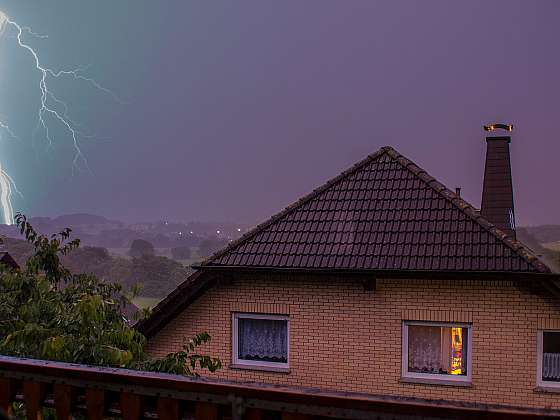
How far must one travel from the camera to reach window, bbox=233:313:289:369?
362 inches

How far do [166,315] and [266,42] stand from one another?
15750 cm

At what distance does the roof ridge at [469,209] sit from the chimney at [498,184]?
3.20 m

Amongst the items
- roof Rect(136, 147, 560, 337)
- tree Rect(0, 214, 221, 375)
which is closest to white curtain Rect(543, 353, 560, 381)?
roof Rect(136, 147, 560, 337)

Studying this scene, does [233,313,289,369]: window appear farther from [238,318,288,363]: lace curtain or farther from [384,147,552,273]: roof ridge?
[384,147,552,273]: roof ridge

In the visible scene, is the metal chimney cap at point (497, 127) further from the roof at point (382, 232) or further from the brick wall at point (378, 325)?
the brick wall at point (378, 325)

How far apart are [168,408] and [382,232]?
23.4 feet

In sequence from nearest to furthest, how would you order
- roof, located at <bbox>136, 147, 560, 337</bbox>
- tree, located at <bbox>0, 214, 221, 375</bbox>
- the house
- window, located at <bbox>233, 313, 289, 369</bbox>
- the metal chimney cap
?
tree, located at <bbox>0, 214, 221, 375</bbox> → the house → roof, located at <bbox>136, 147, 560, 337</bbox> → window, located at <bbox>233, 313, 289, 369</bbox> → the metal chimney cap

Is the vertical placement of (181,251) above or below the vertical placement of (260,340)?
above

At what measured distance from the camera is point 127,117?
142 meters

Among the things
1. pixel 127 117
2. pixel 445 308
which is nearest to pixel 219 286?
pixel 445 308

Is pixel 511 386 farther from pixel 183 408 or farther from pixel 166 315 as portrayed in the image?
pixel 183 408

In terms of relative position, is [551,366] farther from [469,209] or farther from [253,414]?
[253,414]

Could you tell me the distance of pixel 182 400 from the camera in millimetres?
2180

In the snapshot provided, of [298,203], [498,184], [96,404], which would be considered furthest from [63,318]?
[498,184]
